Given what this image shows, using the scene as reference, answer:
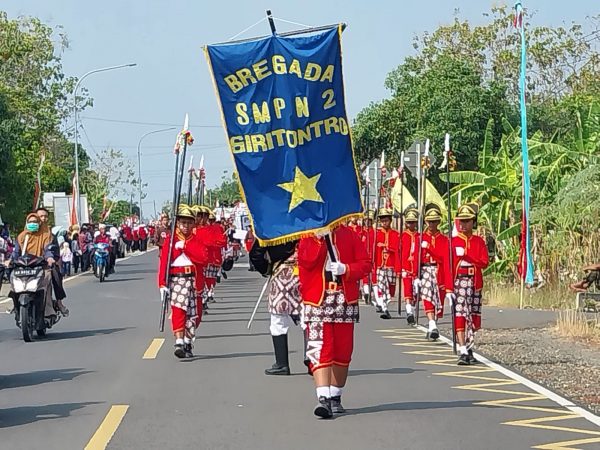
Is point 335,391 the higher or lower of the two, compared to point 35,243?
lower

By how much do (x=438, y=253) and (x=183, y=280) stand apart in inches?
128

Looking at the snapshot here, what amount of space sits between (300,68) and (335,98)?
402 mm

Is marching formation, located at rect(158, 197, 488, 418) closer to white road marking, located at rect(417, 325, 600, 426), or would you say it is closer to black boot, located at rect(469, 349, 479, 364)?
black boot, located at rect(469, 349, 479, 364)

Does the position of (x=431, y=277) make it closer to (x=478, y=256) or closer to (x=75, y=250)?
(x=478, y=256)

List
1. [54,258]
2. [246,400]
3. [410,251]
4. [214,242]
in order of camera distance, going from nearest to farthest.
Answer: [246,400] → [54,258] → [410,251] → [214,242]

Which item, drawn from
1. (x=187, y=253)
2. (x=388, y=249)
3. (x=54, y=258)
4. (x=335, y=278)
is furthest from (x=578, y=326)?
(x=335, y=278)

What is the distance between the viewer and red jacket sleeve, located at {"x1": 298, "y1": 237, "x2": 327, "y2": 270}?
9.59 meters

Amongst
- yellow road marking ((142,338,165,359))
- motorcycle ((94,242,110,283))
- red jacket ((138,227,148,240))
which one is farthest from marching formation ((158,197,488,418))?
red jacket ((138,227,148,240))

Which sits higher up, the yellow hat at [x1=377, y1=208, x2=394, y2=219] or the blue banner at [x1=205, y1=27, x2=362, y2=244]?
the blue banner at [x1=205, y1=27, x2=362, y2=244]

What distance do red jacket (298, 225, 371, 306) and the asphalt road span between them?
1.07 metres

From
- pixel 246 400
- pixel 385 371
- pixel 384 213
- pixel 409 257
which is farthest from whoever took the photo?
pixel 384 213

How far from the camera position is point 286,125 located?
31.6ft

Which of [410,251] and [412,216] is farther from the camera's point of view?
[412,216]

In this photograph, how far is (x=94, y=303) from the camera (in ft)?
78.3
